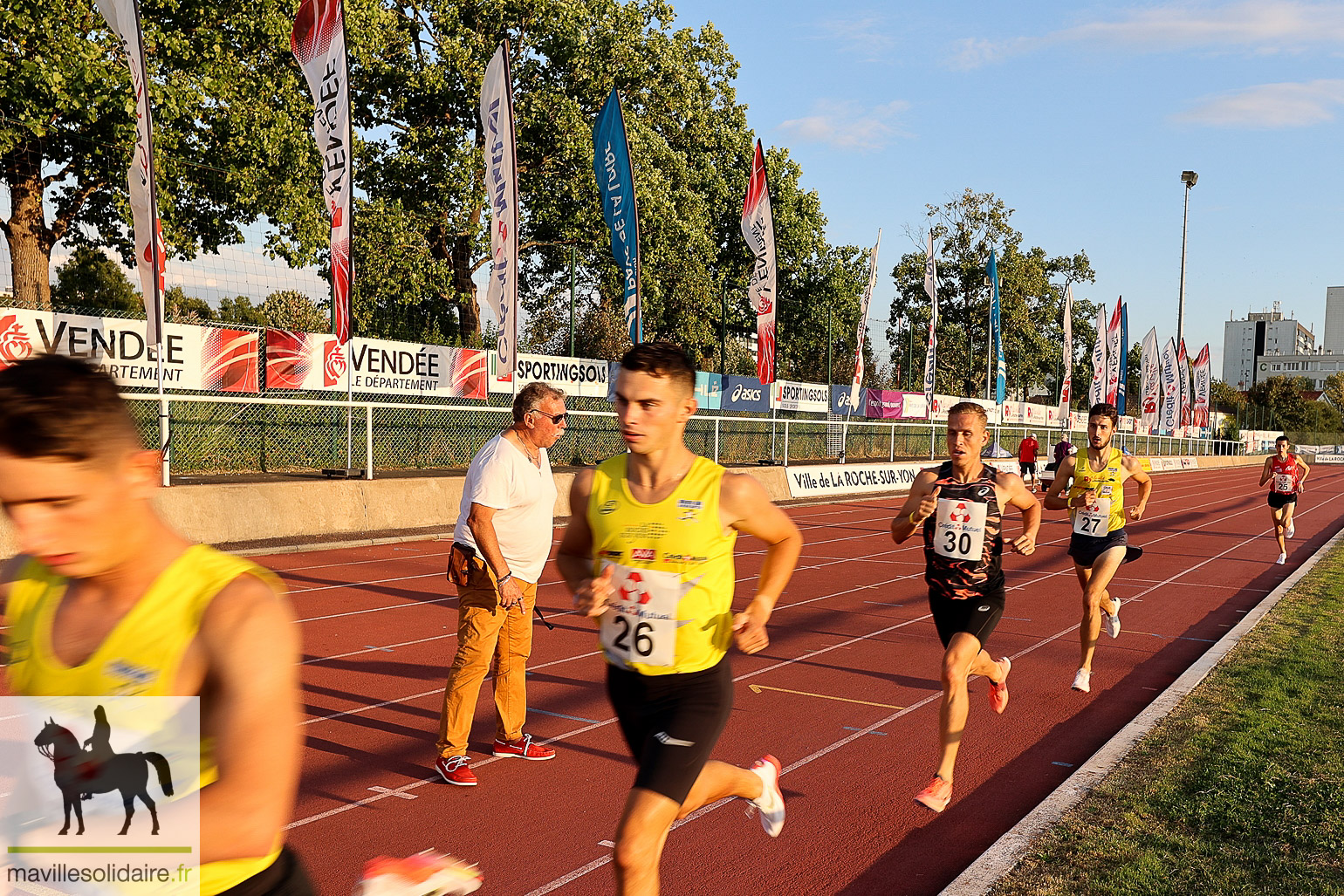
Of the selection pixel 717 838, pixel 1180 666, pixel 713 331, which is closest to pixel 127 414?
pixel 717 838

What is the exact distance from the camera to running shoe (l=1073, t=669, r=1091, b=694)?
7902mm

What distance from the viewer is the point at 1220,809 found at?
507 centimetres

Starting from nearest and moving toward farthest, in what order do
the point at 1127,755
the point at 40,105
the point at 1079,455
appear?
1. the point at 1127,755
2. the point at 1079,455
3. the point at 40,105

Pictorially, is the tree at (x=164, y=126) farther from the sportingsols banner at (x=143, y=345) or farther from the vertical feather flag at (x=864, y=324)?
the vertical feather flag at (x=864, y=324)

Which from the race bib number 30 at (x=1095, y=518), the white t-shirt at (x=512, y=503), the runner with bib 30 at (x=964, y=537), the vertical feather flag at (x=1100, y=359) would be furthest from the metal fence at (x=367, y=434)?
the vertical feather flag at (x=1100, y=359)

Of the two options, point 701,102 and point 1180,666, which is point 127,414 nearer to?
point 1180,666

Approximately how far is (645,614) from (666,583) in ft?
0.43

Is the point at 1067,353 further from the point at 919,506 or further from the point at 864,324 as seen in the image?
the point at 919,506

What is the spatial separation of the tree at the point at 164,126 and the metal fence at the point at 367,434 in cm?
376

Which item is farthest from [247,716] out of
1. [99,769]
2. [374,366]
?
[374,366]

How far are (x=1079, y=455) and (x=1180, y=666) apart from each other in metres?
2.08

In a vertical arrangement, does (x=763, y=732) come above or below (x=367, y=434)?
below

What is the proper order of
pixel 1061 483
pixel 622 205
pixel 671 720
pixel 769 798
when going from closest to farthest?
pixel 671 720
pixel 769 798
pixel 1061 483
pixel 622 205

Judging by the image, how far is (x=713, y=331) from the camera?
113ft
